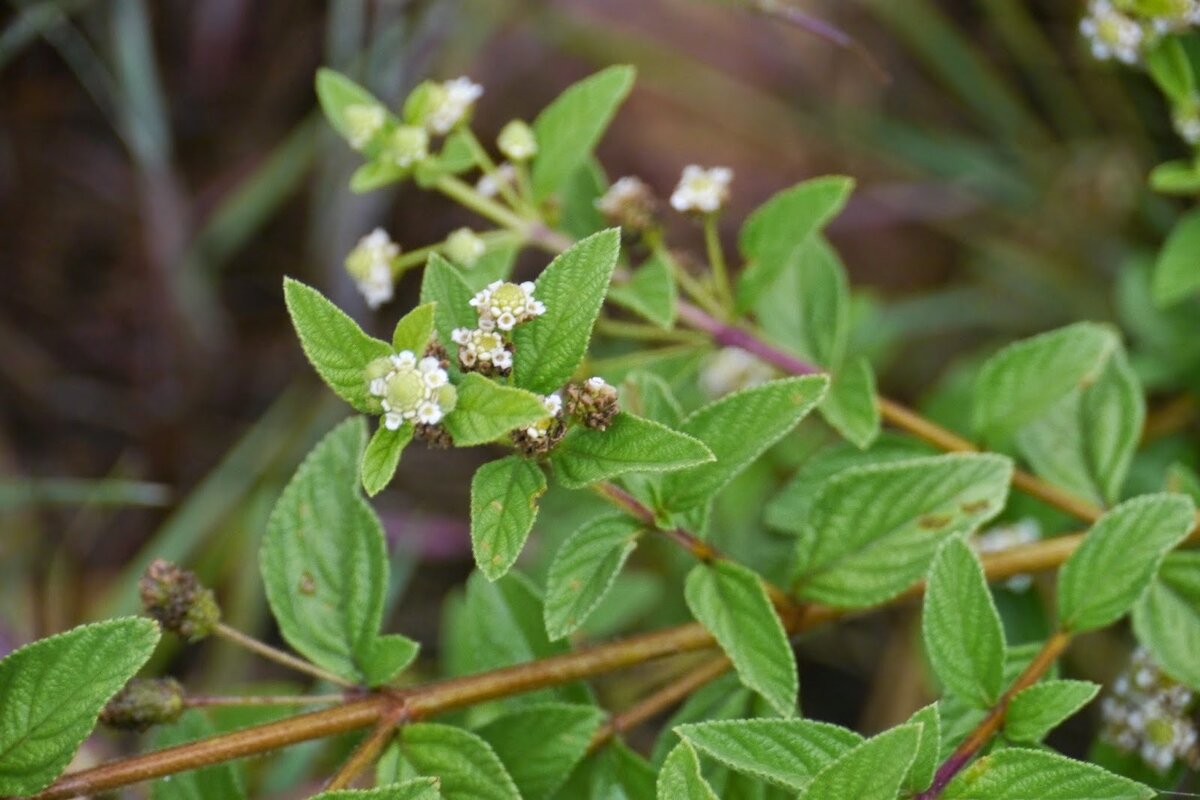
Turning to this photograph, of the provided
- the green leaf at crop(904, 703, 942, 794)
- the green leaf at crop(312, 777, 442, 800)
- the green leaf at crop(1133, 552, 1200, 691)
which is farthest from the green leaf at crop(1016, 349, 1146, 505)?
the green leaf at crop(312, 777, 442, 800)

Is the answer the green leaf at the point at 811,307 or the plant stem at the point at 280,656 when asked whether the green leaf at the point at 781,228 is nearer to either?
the green leaf at the point at 811,307

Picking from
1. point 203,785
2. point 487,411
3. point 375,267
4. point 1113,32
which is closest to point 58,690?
point 203,785

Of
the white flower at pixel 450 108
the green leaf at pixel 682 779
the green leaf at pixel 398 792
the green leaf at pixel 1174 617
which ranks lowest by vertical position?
the green leaf at pixel 1174 617

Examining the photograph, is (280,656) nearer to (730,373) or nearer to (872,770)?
(872,770)

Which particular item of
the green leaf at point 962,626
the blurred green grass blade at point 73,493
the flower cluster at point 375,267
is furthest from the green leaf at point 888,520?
the blurred green grass blade at point 73,493

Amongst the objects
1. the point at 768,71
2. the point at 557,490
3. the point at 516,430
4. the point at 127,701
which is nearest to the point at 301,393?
the point at 557,490

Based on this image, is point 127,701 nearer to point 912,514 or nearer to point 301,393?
point 912,514
